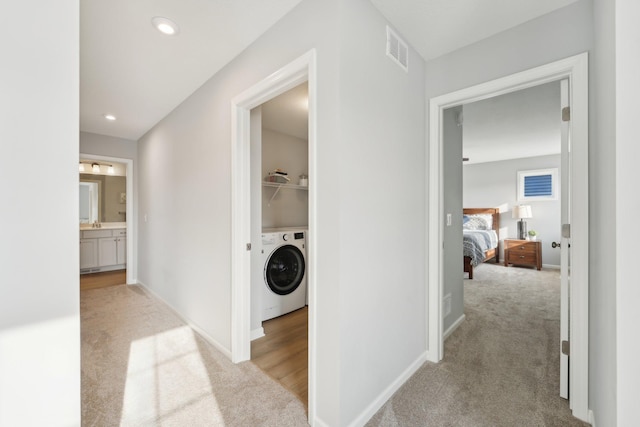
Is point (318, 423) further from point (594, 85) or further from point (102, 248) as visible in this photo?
point (102, 248)

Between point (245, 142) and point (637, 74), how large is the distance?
1997 mm

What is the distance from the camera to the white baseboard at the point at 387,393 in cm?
146

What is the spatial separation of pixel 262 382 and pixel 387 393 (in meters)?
0.84

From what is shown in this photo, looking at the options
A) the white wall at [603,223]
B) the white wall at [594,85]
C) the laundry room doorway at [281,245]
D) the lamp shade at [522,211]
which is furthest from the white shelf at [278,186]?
the lamp shade at [522,211]

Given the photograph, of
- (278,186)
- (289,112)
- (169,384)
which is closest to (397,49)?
(289,112)

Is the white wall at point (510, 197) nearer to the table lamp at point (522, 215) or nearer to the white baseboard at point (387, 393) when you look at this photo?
the table lamp at point (522, 215)

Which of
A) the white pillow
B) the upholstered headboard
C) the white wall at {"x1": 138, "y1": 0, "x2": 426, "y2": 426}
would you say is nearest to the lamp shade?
the upholstered headboard

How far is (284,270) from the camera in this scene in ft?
10.0

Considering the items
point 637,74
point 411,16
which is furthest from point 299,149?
point 637,74

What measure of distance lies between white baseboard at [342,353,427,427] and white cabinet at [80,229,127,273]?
597 cm

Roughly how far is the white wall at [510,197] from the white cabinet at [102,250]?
770 cm

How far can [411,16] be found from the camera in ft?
5.40

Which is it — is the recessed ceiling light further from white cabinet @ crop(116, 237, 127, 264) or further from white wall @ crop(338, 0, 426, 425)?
white cabinet @ crop(116, 237, 127, 264)

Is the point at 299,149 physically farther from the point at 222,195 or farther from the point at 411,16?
the point at 411,16
